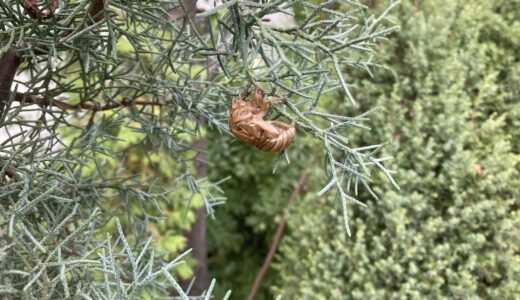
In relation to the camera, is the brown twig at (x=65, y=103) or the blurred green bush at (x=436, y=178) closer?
the brown twig at (x=65, y=103)

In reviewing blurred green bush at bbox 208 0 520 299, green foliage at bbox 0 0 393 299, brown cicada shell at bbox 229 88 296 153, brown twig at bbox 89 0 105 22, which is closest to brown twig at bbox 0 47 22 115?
green foliage at bbox 0 0 393 299

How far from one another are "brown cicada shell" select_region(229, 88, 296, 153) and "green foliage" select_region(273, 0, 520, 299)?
3.04 feet

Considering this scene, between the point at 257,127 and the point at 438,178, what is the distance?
1.05m

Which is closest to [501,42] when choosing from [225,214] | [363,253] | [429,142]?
[429,142]

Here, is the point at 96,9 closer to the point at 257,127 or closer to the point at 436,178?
the point at 257,127

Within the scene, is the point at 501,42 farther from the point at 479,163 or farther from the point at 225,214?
the point at 225,214

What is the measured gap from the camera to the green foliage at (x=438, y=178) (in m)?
1.49

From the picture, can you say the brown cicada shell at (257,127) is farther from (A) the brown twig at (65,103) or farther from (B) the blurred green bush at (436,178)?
(B) the blurred green bush at (436,178)

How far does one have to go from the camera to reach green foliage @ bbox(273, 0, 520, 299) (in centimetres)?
149

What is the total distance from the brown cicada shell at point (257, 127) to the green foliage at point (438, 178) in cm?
93

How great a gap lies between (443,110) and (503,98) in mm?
242

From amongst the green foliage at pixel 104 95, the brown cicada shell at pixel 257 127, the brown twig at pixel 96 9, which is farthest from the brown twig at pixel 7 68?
the brown cicada shell at pixel 257 127

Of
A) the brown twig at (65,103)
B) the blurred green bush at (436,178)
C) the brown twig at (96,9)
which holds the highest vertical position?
the brown twig at (96,9)

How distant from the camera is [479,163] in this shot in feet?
5.22
